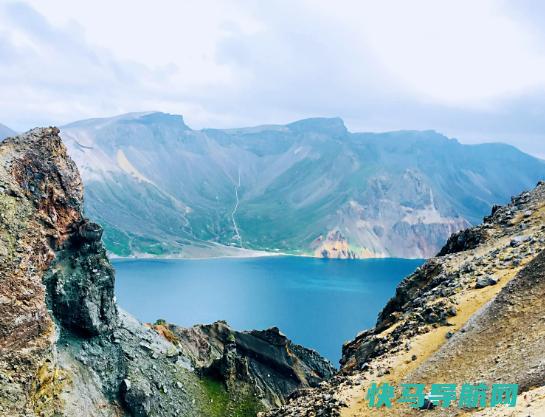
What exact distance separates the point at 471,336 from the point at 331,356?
116 m

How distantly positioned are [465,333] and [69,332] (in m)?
42.1

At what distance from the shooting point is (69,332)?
58656 millimetres

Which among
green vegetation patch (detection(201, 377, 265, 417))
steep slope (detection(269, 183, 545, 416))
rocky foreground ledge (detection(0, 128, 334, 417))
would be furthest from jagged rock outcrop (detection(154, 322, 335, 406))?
steep slope (detection(269, 183, 545, 416))

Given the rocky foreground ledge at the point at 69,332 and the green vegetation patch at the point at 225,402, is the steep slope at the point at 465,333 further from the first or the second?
the green vegetation patch at the point at 225,402

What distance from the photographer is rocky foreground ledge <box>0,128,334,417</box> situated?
4262 cm

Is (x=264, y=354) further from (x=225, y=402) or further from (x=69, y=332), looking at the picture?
(x=69, y=332)

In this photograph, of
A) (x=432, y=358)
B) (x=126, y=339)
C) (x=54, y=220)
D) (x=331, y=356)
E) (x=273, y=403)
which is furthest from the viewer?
(x=331, y=356)

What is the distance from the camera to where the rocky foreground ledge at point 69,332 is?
42625mm

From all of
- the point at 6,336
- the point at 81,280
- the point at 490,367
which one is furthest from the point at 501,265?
the point at 81,280

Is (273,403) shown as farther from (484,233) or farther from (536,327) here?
(536,327)

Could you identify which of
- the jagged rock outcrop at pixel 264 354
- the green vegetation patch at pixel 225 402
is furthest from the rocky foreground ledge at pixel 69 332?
the jagged rock outcrop at pixel 264 354

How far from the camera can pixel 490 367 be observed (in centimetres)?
2991

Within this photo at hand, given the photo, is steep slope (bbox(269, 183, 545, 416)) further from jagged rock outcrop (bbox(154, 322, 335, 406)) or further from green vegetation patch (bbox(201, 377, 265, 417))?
jagged rock outcrop (bbox(154, 322, 335, 406))

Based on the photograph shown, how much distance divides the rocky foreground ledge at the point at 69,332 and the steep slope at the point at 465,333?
20330 mm
